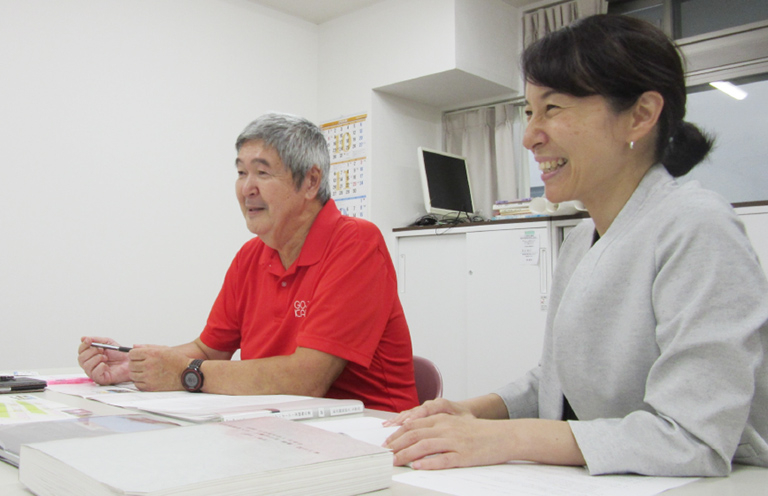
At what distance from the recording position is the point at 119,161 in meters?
3.54

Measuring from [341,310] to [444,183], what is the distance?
291 centimetres

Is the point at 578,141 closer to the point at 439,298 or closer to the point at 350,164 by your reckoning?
the point at 439,298

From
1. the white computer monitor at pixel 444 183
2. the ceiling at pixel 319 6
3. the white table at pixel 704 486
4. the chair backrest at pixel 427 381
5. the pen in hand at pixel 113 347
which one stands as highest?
the ceiling at pixel 319 6

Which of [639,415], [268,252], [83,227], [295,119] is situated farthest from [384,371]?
[83,227]

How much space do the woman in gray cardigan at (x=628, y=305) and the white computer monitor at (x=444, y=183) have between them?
2.96 metres

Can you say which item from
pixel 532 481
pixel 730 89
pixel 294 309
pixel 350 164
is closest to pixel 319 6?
pixel 350 164

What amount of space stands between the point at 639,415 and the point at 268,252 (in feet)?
4.05

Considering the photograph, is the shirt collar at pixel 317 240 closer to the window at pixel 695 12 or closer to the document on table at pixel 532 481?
the document on table at pixel 532 481

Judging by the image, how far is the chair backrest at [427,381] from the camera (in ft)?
5.47

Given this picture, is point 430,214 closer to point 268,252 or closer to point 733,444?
point 268,252

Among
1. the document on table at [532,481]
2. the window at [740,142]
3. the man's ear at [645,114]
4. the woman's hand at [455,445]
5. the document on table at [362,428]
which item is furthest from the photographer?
the window at [740,142]

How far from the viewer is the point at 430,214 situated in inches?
165

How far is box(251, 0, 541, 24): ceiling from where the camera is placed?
423 cm

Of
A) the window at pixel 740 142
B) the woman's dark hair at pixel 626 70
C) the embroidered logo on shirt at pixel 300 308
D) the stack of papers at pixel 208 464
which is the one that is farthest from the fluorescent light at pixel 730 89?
the stack of papers at pixel 208 464
